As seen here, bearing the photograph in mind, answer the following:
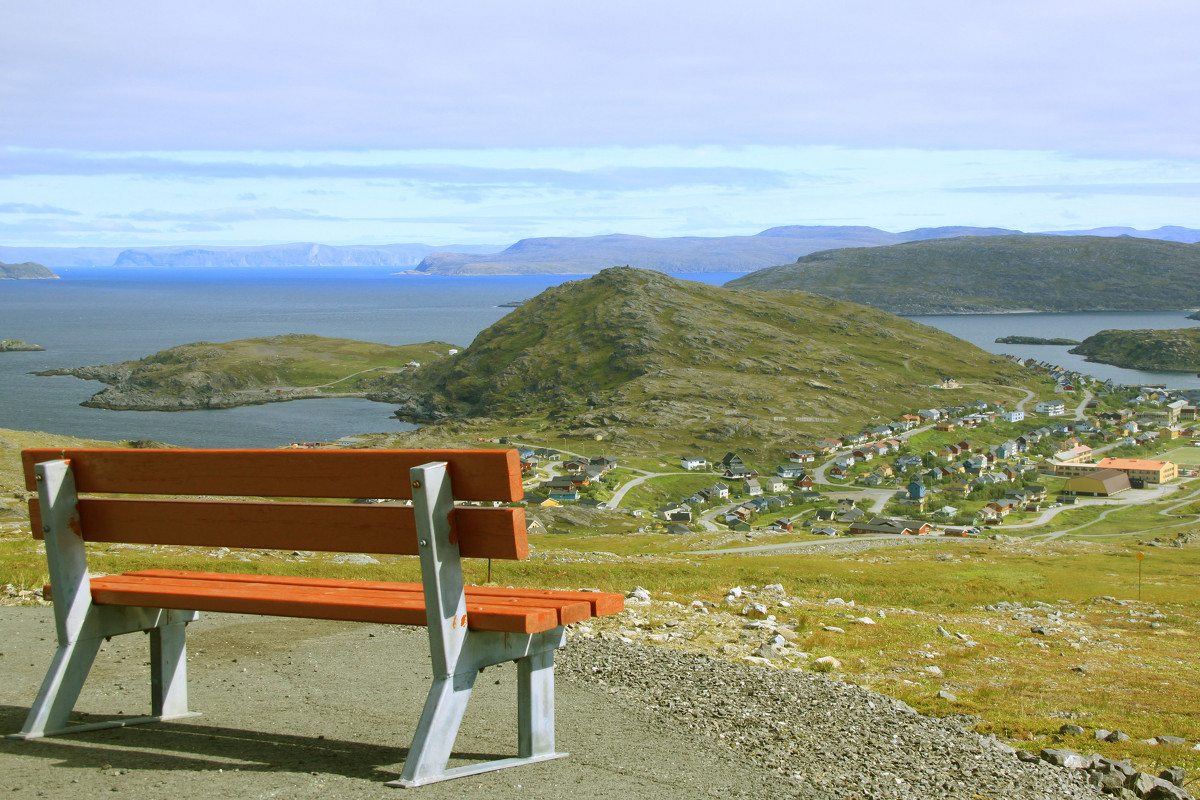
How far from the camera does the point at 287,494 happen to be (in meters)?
6.27

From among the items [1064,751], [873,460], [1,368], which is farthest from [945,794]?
[1,368]

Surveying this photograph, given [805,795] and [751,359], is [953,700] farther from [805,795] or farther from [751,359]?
[751,359]

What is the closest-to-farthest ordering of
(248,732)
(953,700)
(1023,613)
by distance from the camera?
1. (248,732)
2. (953,700)
3. (1023,613)

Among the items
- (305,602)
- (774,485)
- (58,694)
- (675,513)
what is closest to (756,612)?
(305,602)

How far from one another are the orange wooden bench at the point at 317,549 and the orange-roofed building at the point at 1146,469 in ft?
424

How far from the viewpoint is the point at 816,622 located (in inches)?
583

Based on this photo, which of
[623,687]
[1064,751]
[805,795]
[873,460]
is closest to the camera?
[805,795]

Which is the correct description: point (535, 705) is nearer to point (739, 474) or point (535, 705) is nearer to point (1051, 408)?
point (739, 474)

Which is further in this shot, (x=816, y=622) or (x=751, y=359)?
(x=751, y=359)

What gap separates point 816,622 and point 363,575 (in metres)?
11.3

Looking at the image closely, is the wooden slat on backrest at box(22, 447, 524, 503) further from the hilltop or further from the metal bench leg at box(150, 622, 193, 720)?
the hilltop

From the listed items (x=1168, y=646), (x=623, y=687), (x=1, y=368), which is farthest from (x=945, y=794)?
(x=1, y=368)

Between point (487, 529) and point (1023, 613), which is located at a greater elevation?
point (487, 529)

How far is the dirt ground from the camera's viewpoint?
626 cm
